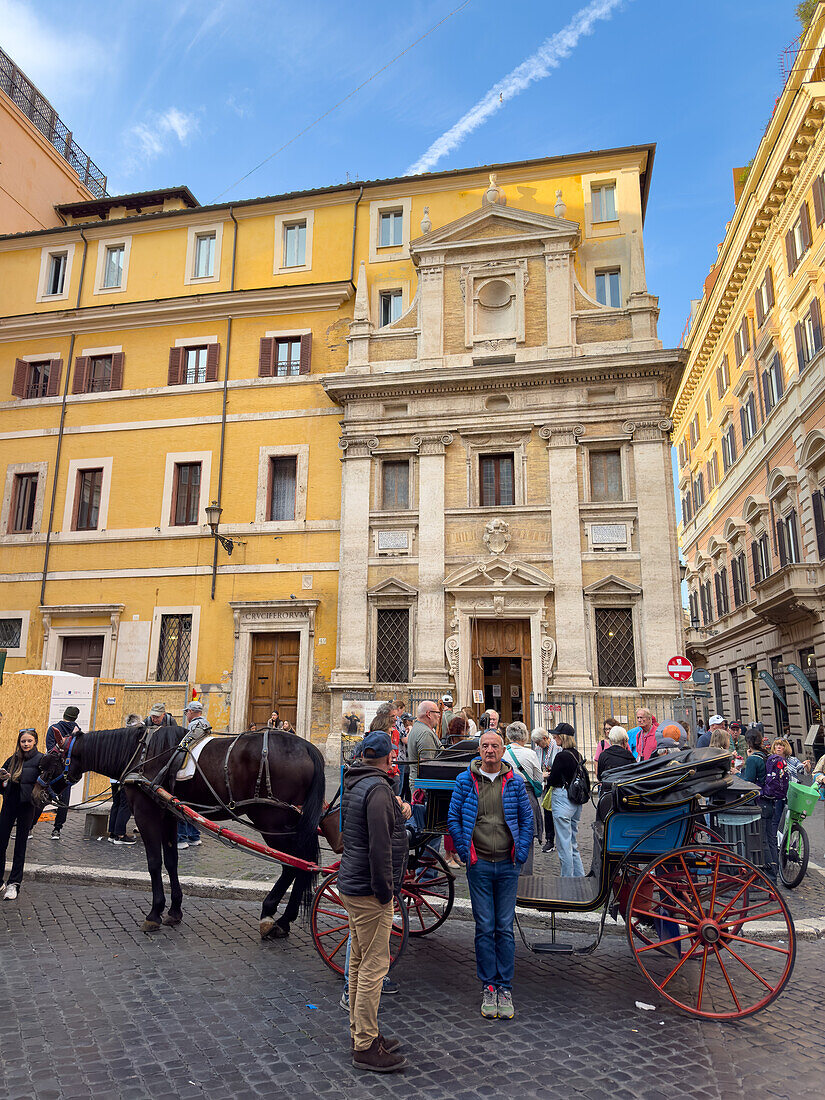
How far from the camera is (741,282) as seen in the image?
29984 millimetres

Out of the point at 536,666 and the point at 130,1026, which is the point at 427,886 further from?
the point at 536,666

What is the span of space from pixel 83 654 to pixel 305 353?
10.7m

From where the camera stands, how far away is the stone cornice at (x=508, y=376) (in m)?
18.5

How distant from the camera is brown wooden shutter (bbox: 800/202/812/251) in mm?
22641

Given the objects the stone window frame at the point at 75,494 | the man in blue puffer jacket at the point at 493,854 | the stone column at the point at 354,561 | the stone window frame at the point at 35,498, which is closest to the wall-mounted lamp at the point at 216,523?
the stone column at the point at 354,561

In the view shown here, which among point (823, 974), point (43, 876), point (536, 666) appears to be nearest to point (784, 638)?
point (536, 666)

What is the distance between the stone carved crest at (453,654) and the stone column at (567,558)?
2.35m

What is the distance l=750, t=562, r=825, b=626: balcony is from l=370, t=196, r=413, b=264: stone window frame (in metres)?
14.8

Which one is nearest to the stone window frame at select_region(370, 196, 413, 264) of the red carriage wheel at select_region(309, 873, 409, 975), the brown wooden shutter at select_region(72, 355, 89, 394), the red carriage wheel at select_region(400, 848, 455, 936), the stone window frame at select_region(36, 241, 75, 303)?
the brown wooden shutter at select_region(72, 355, 89, 394)

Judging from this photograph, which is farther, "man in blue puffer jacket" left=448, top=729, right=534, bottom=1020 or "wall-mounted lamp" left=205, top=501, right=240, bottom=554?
"wall-mounted lamp" left=205, top=501, right=240, bottom=554

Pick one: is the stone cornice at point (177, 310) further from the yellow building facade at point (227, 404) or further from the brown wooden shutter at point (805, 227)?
the brown wooden shutter at point (805, 227)

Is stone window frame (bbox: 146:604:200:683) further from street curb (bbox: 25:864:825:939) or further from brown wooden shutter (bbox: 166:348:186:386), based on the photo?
street curb (bbox: 25:864:825:939)

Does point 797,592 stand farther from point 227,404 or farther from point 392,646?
point 227,404

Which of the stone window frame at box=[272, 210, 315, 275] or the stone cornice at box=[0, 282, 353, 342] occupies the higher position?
the stone window frame at box=[272, 210, 315, 275]
